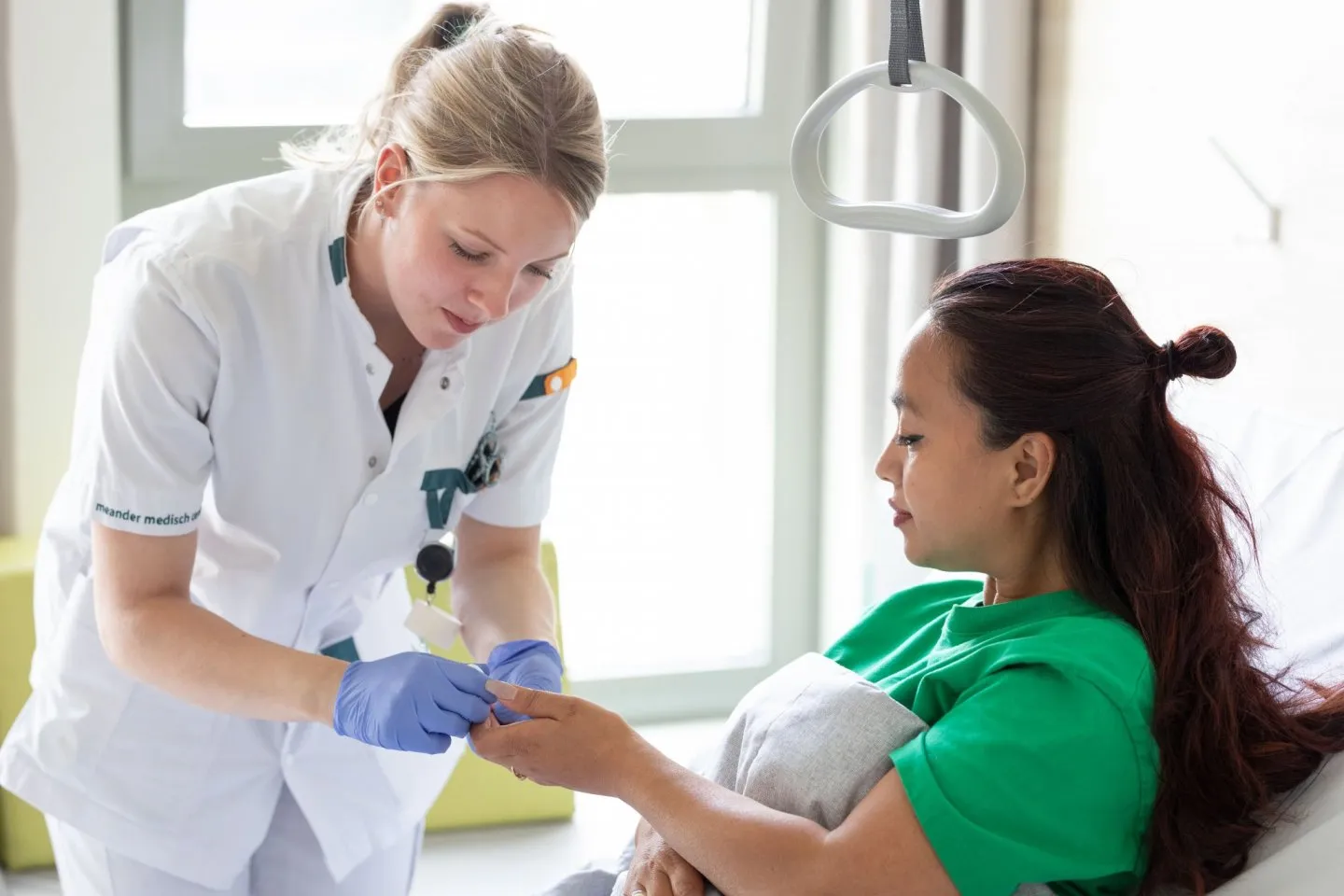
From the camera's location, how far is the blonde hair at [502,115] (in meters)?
1.37

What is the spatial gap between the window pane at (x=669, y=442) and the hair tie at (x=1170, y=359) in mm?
1782

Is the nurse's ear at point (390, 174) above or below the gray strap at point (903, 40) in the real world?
below

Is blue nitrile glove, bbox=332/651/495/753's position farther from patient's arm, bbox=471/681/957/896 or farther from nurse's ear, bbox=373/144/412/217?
nurse's ear, bbox=373/144/412/217

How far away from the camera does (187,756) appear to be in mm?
1602

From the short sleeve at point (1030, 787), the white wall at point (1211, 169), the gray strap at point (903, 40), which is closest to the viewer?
the short sleeve at point (1030, 787)

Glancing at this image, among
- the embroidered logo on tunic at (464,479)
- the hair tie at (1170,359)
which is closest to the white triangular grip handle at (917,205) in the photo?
the hair tie at (1170,359)

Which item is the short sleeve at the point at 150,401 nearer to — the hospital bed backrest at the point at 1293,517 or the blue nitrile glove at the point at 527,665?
the blue nitrile glove at the point at 527,665

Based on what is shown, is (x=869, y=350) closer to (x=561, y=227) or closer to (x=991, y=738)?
(x=561, y=227)

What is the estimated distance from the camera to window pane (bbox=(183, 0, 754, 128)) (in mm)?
2697

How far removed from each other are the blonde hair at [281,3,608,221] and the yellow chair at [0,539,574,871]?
129 cm

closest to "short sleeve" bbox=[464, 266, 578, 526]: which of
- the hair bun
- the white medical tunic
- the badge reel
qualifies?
the white medical tunic

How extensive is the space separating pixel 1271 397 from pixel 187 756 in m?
1.49

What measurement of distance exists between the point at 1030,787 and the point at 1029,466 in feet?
1.00

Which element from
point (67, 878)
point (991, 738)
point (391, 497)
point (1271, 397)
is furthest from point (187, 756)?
point (1271, 397)
